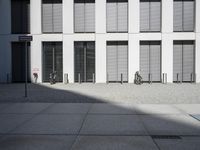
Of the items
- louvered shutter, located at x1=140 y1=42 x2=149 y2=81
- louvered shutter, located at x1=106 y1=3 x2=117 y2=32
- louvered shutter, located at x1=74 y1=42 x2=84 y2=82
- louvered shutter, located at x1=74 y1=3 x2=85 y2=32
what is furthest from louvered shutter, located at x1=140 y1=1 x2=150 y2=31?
louvered shutter, located at x1=74 y1=42 x2=84 y2=82

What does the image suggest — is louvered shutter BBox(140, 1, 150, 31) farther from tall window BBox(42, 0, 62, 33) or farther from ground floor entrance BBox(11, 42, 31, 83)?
ground floor entrance BBox(11, 42, 31, 83)

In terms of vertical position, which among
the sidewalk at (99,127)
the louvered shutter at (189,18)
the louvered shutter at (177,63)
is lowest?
the sidewalk at (99,127)

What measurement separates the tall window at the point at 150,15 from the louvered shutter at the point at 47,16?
7.94 metres

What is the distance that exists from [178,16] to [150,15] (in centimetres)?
244

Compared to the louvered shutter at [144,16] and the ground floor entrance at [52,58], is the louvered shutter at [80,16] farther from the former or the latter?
the louvered shutter at [144,16]

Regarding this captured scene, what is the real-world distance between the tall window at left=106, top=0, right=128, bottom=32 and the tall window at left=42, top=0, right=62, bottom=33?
14.2ft

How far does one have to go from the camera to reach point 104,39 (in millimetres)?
29328

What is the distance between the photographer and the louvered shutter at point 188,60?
29.7 metres

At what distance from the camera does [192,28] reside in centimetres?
→ 2970

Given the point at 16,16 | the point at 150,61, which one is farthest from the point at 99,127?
the point at 16,16

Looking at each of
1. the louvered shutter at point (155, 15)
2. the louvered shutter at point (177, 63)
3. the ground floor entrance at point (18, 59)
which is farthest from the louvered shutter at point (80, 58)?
the louvered shutter at point (177, 63)

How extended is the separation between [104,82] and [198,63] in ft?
27.1

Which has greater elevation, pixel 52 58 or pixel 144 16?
pixel 144 16

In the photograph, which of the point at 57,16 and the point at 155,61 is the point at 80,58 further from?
the point at 155,61
